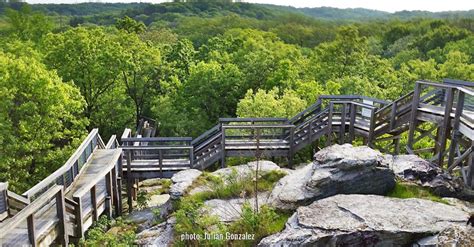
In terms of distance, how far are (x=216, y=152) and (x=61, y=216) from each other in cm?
607

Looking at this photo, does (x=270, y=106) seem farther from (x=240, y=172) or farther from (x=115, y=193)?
(x=240, y=172)

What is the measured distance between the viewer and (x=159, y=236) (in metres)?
6.74

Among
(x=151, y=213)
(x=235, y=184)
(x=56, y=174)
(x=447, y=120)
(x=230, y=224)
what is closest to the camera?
(x=230, y=224)

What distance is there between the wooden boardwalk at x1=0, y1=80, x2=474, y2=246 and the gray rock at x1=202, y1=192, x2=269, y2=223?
1054mm

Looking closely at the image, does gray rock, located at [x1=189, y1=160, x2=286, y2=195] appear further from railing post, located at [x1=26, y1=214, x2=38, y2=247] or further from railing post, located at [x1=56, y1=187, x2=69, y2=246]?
railing post, located at [x1=26, y1=214, x2=38, y2=247]

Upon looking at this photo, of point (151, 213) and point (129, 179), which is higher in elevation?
point (129, 179)

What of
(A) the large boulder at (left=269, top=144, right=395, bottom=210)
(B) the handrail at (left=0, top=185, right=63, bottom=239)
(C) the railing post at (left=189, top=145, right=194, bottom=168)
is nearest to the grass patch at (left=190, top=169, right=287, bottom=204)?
(A) the large boulder at (left=269, top=144, right=395, bottom=210)

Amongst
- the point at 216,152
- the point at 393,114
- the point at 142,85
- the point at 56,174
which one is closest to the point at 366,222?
the point at 56,174

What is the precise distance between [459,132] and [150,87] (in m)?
18.3

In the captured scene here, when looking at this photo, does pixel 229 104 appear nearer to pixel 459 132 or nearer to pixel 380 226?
pixel 459 132

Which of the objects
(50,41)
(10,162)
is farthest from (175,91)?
(10,162)

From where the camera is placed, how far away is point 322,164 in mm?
7070

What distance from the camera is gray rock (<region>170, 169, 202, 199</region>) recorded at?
7.86m

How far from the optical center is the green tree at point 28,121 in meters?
13.4
